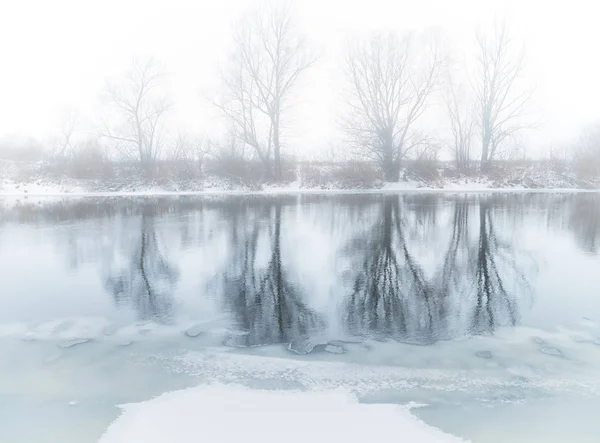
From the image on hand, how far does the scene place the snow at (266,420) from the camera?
10.9 ft

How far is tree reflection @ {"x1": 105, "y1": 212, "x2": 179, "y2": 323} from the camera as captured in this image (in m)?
6.38

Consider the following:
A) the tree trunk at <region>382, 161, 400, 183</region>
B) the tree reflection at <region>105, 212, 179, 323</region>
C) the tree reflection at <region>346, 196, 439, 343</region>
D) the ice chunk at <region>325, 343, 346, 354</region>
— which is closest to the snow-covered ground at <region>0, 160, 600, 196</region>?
the tree trunk at <region>382, 161, 400, 183</region>

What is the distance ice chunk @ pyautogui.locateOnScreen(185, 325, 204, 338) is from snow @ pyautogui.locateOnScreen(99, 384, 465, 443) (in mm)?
1381

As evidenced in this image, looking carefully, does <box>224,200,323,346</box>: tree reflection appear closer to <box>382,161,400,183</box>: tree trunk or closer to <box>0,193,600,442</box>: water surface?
<box>0,193,600,442</box>: water surface

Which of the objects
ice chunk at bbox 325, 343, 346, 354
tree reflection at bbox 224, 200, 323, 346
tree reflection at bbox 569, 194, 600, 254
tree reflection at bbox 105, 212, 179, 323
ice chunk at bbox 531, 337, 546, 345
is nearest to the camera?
ice chunk at bbox 325, 343, 346, 354

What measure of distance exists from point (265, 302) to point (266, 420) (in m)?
3.00

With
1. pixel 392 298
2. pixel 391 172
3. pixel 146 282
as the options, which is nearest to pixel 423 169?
pixel 391 172

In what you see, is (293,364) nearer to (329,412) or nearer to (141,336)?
(329,412)

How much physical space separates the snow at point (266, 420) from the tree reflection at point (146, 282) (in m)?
2.29

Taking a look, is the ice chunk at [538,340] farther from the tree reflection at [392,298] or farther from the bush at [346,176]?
the bush at [346,176]

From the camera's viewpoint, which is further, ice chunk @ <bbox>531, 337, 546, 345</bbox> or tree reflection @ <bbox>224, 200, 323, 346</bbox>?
tree reflection @ <bbox>224, 200, 323, 346</bbox>

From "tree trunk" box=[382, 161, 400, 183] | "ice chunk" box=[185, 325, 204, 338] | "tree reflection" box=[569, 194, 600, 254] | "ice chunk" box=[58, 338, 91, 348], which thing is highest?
"tree trunk" box=[382, 161, 400, 183]

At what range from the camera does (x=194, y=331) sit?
5492mm

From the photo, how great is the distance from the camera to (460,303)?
6.43 m
